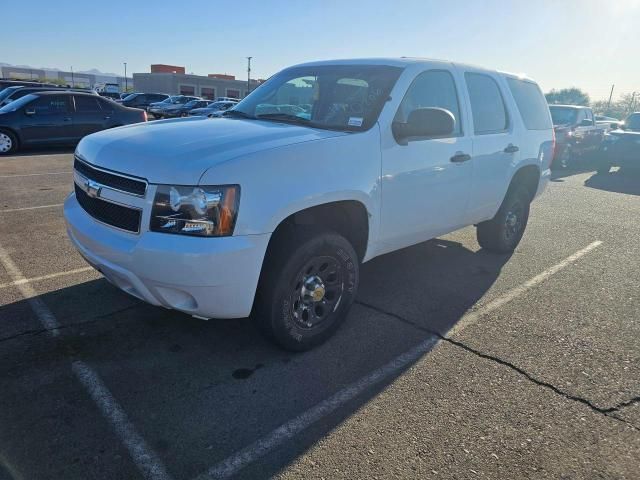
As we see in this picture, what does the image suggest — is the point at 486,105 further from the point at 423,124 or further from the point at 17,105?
the point at 17,105

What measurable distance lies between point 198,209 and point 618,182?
13708 millimetres

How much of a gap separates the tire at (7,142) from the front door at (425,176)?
40.1 ft

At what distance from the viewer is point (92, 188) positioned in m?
3.16

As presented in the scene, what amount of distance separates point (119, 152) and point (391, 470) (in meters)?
2.40

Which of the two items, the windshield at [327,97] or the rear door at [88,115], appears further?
the rear door at [88,115]

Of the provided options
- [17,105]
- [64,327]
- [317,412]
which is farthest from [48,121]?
[317,412]

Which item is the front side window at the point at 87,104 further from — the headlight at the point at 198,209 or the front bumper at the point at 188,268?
the headlight at the point at 198,209

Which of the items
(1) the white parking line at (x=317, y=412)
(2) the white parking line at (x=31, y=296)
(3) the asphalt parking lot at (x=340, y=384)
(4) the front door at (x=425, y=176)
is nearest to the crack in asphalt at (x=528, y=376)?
(3) the asphalt parking lot at (x=340, y=384)

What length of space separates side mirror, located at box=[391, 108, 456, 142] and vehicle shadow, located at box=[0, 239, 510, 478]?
150 centimetres

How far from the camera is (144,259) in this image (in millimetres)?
2756

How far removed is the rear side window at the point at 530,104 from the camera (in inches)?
213

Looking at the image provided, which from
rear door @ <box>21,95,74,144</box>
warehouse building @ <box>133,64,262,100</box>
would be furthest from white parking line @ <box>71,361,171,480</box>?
warehouse building @ <box>133,64,262,100</box>

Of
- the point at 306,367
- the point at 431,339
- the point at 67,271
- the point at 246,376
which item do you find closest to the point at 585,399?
the point at 431,339

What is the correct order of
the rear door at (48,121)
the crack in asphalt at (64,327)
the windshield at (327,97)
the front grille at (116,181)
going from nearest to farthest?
the front grille at (116,181)
the crack in asphalt at (64,327)
the windshield at (327,97)
the rear door at (48,121)
